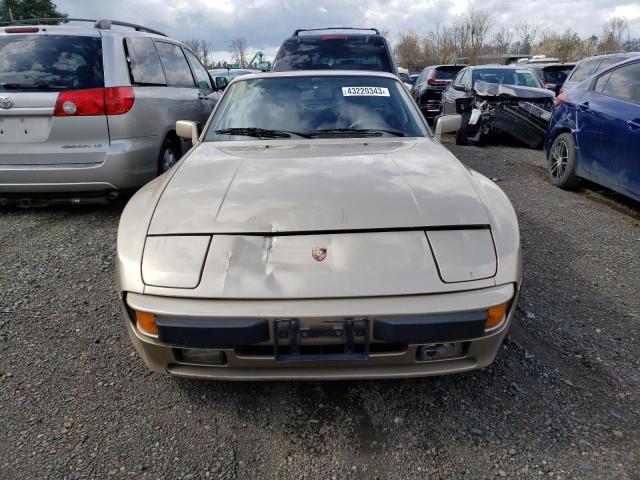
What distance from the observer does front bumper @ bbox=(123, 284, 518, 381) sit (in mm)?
1648

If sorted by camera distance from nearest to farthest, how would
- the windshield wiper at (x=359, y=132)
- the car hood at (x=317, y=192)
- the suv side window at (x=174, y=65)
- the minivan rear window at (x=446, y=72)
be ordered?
1. the car hood at (x=317, y=192)
2. the windshield wiper at (x=359, y=132)
3. the suv side window at (x=174, y=65)
4. the minivan rear window at (x=446, y=72)

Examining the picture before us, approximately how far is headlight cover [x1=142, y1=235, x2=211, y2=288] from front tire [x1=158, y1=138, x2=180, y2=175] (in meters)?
3.11

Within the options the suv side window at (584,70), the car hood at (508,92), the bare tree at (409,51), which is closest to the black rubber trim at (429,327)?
the suv side window at (584,70)

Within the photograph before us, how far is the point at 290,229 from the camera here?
1831 mm

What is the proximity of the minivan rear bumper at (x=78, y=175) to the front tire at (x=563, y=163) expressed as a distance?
4.87 m

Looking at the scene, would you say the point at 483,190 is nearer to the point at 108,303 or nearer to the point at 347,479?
the point at 347,479

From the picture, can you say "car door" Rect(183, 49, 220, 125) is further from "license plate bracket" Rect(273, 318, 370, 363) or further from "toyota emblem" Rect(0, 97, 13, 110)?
"license plate bracket" Rect(273, 318, 370, 363)

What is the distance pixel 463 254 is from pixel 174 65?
4955 mm

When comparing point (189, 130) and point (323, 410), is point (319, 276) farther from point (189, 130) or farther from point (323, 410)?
point (189, 130)

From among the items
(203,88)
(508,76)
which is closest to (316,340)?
(203,88)

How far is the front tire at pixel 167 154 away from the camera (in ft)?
15.8

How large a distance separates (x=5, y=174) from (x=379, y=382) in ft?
12.7

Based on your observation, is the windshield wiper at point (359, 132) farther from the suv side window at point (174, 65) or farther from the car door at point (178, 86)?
the suv side window at point (174, 65)

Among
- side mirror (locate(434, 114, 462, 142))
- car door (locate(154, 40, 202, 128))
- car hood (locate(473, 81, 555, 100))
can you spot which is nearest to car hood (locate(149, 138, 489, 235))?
side mirror (locate(434, 114, 462, 142))
